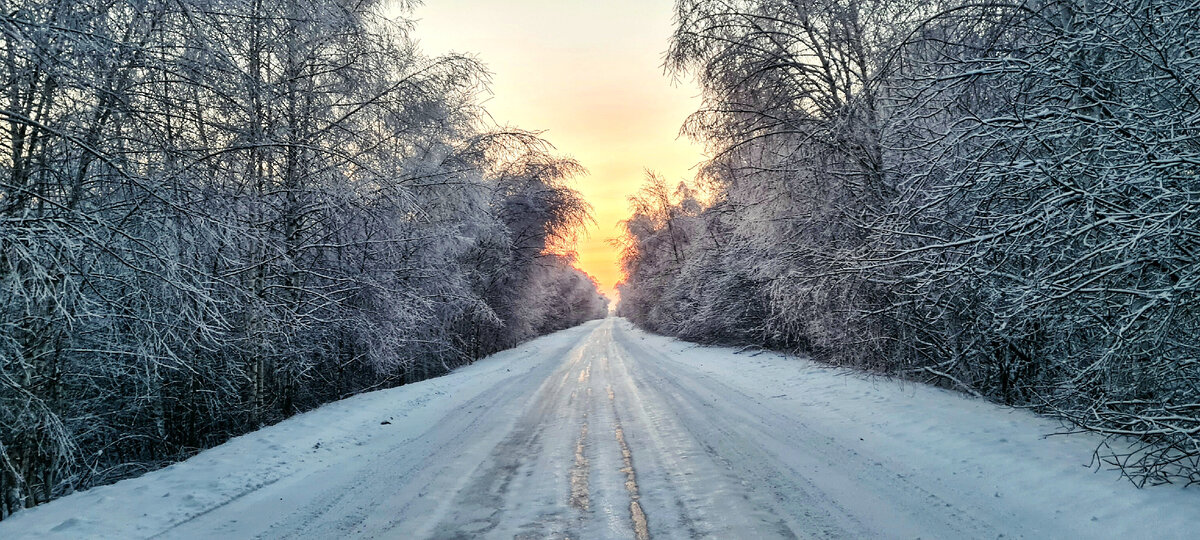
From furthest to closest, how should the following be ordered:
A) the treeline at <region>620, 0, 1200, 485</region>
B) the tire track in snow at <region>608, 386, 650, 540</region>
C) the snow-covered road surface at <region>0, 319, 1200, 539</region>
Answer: the snow-covered road surface at <region>0, 319, 1200, 539</region> → the tire track in snow at <region>608, 386, 650, 540</region> → the treeline at <region>620, 0, 1200, 485</region>

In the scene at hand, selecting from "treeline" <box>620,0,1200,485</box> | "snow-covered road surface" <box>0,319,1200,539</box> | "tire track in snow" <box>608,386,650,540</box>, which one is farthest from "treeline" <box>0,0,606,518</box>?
"treeline" <box>620,0,1200,485</box>

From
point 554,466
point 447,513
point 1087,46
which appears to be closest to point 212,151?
point 447,513

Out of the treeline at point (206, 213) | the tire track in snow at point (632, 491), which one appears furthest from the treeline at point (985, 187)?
the treeline at point (206, 213)

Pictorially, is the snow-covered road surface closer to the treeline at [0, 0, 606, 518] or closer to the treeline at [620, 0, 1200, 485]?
the treeline at [620, 0, 1200, 485]

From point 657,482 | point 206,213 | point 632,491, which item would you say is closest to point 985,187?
point 657,482

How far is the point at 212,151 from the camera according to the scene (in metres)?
5.01

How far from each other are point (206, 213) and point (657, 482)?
14.9 feet

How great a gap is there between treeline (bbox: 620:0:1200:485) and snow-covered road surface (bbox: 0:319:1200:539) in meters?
0.70

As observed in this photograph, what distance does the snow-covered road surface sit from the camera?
13.3 ft

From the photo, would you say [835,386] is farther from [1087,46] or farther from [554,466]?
[1087,46]

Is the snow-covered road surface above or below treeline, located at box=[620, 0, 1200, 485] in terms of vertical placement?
below

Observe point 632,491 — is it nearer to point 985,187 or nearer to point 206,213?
point 985,187

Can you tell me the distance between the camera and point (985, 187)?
4.69m

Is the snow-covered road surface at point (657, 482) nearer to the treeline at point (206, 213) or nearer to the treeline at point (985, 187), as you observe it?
the treeline at point (985, 187)
